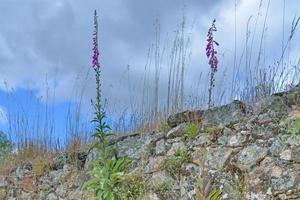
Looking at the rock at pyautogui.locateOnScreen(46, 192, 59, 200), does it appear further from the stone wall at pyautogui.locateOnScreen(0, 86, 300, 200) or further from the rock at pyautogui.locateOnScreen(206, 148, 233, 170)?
the rock at pyautogui.locateOnScreen(206, 148, 233, 170)

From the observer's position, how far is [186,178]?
15.6ft

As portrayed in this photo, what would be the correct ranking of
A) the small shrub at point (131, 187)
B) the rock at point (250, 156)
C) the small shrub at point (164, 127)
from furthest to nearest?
the small shrub at point (164, 127) → the small shrub at point (131, 187) → the rock at point (250, 156)

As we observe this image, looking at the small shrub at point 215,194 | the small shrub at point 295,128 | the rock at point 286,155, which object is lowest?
the small shrub at point 215,194

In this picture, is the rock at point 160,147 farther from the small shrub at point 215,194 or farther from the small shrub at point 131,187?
the small shrub at point 215,194

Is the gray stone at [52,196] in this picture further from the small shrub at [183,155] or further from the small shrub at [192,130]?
the small shrub at [192,130]

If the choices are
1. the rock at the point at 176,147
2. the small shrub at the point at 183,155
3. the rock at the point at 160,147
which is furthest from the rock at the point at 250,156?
the rock at the point at 160,147

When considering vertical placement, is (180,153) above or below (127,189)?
above

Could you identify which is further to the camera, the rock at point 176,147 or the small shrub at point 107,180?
the rock at point 176,147

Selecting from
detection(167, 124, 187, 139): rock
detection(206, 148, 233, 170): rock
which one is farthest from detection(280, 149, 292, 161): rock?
detection(167, 124, 187, 139): rock

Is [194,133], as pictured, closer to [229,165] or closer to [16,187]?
[229,165]

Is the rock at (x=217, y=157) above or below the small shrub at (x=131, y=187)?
above

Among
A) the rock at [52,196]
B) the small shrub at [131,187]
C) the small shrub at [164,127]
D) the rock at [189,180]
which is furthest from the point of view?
the rock at [52,196]

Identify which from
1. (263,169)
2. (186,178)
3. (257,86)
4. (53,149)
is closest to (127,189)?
(186,178)

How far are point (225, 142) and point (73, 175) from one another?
217cm
